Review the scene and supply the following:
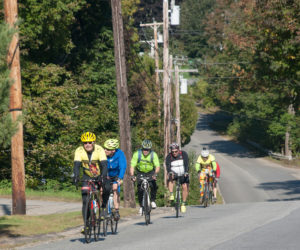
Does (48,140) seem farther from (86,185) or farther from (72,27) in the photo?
(86,185)

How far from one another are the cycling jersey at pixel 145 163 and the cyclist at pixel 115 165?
1.06 metres

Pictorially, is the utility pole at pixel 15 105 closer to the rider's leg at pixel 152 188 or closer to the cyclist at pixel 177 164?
the rider's leg at pixel 152 188

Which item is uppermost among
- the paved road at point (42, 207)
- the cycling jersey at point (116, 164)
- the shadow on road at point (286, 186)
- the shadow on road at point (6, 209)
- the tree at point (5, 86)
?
the tree at point (5, 86)

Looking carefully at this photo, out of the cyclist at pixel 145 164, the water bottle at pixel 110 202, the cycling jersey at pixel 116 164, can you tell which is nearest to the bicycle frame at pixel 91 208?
the water bottle at pixel 110 202

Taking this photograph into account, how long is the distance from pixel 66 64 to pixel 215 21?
68792 mm

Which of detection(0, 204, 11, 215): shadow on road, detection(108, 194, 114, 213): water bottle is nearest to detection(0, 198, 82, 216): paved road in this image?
detection(0, 204, 11, 215): shadow on road

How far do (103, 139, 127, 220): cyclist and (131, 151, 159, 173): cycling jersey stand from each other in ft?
3.49

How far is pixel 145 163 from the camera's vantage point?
15070mm

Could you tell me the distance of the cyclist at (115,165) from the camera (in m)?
13.7

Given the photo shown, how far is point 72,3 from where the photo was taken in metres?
31.2

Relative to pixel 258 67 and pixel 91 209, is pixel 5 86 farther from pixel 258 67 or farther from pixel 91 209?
pixel 258 67

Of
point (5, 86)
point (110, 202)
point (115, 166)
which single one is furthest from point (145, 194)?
point (5, 86)

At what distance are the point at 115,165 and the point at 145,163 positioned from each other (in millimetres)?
1270

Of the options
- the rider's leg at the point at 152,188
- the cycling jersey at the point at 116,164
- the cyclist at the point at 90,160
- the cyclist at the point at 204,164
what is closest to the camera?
the cyclist at the point at 90,160
